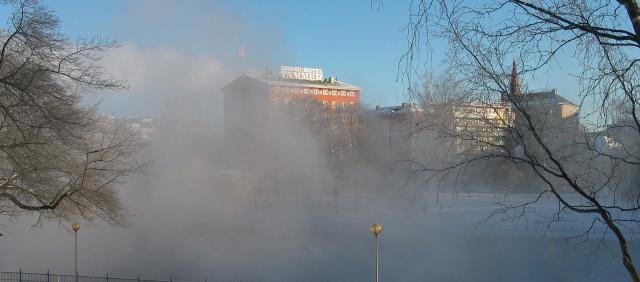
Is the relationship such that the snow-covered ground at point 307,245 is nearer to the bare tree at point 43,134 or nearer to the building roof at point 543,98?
the bare tree at point 43,134

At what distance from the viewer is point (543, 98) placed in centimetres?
131

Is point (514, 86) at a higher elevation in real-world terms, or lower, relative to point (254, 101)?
lower

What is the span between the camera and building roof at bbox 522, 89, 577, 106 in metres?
1.27

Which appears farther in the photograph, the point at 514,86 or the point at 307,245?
the point at 307,245

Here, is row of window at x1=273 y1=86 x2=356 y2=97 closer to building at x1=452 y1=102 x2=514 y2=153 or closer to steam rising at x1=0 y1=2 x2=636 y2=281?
steam rising at x1=0 y1=2 x2=636 y2=281

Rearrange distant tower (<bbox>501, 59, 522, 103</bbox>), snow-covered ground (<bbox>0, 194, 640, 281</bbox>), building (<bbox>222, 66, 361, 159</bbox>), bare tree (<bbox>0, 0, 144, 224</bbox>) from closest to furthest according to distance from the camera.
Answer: distant tower (<bbox>501, 59, 522, 103</bbox>)
bare tree (<bbox>0, 0, 144, 224</bbox>)
snow-covered ground (<bbox>0, 194, 640, 281</bbox>)
building (<bbox>222, 66, 361, 159</bbox>)

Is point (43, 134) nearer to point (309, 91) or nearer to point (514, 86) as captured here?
point (514, 86)

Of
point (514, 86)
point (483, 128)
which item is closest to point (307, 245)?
point (483, 128)

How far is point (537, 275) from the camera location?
7.18 meters

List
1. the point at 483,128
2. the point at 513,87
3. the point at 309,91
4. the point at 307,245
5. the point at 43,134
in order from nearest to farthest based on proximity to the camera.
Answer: the point at 513,87 → the point at 483,128 → the point at 43,134 → the point at 307,245 → the point at 309,91

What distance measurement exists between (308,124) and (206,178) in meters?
2.12

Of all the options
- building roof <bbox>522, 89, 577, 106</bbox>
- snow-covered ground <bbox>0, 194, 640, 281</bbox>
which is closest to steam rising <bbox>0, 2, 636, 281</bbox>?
snow-covered ground <bbox>0, 194, 640, 281</bbox>

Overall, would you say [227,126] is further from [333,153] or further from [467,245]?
[467,245]

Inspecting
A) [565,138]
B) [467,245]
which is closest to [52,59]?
[565,138]
